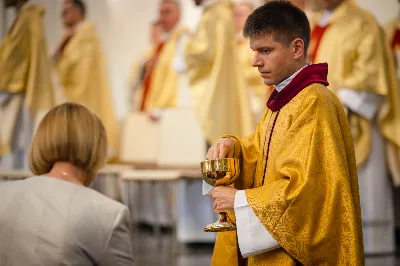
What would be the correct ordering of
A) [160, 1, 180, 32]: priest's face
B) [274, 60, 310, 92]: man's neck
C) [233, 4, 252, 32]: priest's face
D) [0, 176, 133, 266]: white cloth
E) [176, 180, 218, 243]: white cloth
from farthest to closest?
[160, 1, 180, 32]: priest's face < [233, 4, 252, 32]: priest's face < [176, 180, 218, 243]: white cloth < [274, 60, 310, 92]: man's neck < [0, 176, 133, 266]: white cloth

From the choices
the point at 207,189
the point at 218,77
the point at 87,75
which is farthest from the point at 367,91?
the point at 87,75

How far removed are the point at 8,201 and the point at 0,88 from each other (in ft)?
18.6

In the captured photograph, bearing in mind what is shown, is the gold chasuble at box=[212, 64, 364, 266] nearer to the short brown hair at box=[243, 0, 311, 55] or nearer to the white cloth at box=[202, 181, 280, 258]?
the white cloth at box=[202, 181, 280, 258]

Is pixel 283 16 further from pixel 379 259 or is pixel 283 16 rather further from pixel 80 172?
pixel 379 259

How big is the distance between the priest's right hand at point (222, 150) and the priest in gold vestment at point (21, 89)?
5.48m

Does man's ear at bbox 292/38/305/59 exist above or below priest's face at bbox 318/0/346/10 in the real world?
below

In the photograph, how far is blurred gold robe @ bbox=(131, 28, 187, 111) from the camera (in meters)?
8.66

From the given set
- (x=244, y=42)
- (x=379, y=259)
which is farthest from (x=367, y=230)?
(x=244, y=42)

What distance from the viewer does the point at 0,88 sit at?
7.39 m

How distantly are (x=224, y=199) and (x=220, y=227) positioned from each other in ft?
0.29

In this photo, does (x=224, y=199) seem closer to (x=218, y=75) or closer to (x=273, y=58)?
(x=273, y=58)

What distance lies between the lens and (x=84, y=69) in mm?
8453

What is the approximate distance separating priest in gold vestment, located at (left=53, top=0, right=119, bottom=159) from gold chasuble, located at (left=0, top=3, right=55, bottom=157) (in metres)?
0.76

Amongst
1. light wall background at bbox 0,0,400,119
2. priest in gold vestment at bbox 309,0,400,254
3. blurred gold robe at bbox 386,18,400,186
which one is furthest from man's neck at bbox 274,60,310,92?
light wall background at bbox 0,0,400,119
